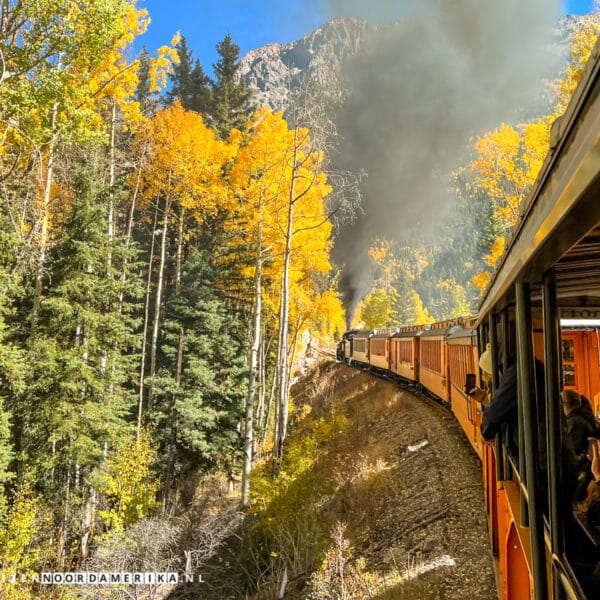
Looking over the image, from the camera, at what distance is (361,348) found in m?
29.4

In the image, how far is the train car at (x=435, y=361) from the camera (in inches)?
449

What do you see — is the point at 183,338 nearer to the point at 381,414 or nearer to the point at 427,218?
the point at 381,414

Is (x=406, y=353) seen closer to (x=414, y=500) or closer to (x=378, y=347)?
(x=378, y=347)

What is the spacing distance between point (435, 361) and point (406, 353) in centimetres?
477

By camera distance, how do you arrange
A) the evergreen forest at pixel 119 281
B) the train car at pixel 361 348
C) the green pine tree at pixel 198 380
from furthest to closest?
the train car at pixel 361 348
the green pine tree at pixel 198 380
the evergreen forest at pixel 119 281

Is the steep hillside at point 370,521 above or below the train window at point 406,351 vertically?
below

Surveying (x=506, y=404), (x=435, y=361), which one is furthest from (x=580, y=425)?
(x=435, y=361)

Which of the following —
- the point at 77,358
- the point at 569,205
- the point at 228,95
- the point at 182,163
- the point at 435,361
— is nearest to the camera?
the point at 569,205

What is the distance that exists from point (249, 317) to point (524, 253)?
2045 cm

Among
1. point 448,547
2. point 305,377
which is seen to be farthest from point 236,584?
point 305,377

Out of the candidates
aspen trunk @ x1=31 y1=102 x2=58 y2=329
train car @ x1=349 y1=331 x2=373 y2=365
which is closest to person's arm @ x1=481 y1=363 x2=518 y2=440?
aspen trunk @ x1=31 y1=102 x2=58 y2=329

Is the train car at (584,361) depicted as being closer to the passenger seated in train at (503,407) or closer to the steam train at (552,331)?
the steam train at (552,331)

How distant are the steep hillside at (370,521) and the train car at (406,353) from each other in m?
1.47

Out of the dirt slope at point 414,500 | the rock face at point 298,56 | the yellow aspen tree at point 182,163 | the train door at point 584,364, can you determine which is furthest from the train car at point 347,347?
the rock face at point 298,56
